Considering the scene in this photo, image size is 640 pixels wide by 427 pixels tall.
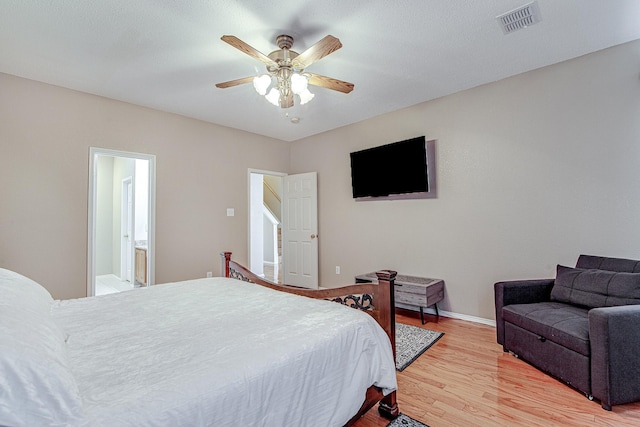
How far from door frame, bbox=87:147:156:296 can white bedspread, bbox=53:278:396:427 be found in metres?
1.81

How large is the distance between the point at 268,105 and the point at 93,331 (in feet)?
10.3

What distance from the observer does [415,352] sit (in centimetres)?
267

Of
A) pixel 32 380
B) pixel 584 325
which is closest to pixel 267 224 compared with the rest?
pixel 584 325

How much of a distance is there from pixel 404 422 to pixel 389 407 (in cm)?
11

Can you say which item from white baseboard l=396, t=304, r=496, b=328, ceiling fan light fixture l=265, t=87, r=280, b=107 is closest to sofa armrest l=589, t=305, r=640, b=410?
white baseboard l=396, t=304, r=496, b=328

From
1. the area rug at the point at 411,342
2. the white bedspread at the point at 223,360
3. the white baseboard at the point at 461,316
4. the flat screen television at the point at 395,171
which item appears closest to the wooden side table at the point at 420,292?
the white baseboard at the point at 461,316

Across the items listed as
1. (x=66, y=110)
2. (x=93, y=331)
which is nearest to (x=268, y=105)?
(x=66, y=110)

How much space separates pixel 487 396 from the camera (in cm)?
201

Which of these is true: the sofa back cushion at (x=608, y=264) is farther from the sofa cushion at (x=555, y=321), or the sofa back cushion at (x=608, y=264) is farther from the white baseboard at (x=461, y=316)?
the white baseboard at (x=461, y=316)

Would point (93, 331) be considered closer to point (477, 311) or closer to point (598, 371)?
point (598, 371)

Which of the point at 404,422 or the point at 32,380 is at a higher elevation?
the point at 32,380

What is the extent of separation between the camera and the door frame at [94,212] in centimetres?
342

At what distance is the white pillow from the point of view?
0.74 metres

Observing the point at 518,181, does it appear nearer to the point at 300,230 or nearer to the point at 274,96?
the point at 274,96
